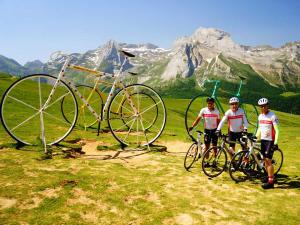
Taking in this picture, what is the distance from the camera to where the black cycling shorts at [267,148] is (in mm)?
13440

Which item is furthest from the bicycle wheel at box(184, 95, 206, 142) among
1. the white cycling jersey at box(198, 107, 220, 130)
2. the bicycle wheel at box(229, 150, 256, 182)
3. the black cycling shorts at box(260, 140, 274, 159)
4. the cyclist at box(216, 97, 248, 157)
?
the black cycling shorts at box(260, 140, 274, 159)

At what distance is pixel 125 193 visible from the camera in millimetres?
10742

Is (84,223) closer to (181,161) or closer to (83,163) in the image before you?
(83,163)

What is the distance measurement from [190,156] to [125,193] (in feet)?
19.5

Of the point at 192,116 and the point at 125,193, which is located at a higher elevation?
the point at 192,116

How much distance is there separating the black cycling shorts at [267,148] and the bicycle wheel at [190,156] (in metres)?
3.13

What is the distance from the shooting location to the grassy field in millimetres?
9094

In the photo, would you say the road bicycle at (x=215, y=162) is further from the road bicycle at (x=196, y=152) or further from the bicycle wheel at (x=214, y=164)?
the road bicycle at (x=196, y=152)

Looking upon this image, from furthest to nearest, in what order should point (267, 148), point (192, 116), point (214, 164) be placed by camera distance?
point (192, 116)
point (214, 164)
point (267, 148)

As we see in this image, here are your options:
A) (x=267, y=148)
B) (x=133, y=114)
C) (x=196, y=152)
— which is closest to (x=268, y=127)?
(x=267, y=148)

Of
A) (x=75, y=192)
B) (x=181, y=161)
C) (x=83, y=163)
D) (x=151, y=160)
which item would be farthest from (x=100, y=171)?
(x=181, y=161)

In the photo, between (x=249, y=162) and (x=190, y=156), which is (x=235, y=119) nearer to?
(x=249, y=162)

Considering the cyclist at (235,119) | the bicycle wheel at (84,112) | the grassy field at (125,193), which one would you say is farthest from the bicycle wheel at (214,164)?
the bicycle wheel at (84,112)

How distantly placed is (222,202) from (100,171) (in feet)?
16.6
